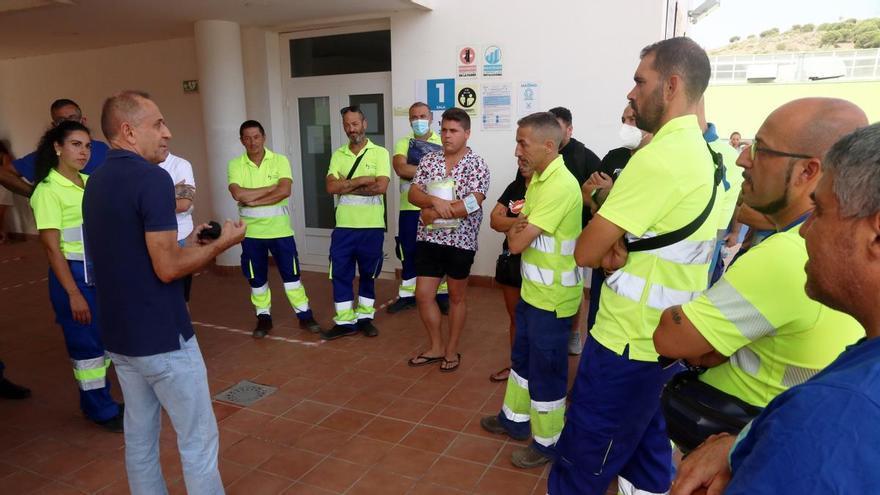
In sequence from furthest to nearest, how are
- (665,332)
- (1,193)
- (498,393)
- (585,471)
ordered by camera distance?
(1,193)
(498,393)
(585,471)
(665,332)

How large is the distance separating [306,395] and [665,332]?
2951 millimetres

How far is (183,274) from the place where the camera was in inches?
81.7

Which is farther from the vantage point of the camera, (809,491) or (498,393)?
(498,393)

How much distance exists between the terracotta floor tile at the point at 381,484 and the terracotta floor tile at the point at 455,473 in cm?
13

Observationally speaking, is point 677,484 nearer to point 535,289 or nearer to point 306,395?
point 535,289

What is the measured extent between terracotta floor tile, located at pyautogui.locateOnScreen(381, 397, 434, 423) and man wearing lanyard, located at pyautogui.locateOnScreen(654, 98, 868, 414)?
232cm

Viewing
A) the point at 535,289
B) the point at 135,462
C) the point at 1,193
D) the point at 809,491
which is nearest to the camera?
the point at 809,491

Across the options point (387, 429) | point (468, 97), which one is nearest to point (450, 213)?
point (387, 429)

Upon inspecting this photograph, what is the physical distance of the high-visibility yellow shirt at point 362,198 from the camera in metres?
4.79

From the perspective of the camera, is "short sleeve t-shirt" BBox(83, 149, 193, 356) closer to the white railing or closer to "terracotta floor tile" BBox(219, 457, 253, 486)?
"terracotta floor tile" BBox(219, 457, 253, 486)

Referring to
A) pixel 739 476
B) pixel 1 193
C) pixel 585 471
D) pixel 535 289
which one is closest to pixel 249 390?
pixel 535 289

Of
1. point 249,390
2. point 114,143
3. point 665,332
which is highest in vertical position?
point 114,143

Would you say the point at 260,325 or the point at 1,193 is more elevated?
the point at 1,193

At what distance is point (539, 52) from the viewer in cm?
583
